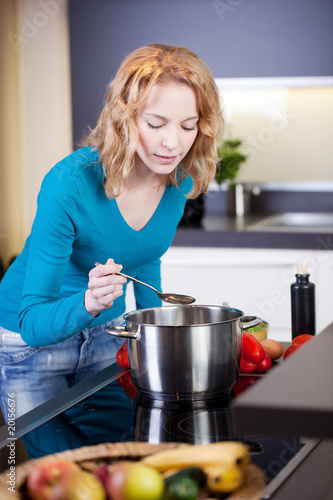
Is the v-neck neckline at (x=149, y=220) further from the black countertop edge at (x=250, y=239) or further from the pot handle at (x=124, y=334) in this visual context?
the black countertop edge at (x=250, y=239)

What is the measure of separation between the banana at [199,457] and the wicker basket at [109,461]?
23 millimetres

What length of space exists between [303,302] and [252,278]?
138 cm

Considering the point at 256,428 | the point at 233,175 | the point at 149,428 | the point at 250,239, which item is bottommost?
the point at 149,428

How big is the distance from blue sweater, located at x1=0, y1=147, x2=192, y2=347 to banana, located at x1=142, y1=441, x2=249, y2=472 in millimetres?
437

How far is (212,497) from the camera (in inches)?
32.0

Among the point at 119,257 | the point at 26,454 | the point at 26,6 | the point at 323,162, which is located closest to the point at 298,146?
the point at 323,162

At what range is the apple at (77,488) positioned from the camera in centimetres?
77

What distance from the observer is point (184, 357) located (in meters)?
1.13

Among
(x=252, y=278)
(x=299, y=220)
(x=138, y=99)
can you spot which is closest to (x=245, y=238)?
(x=252, y=278)

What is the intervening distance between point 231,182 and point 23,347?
2132mm

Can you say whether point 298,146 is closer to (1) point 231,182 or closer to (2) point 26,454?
(1) point 231,182

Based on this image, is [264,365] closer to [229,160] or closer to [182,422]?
[182,422]

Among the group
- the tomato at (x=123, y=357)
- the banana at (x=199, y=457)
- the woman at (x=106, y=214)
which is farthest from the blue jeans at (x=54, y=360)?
the banana at (x=199, y=457)

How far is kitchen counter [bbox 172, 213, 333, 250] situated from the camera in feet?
9.35
